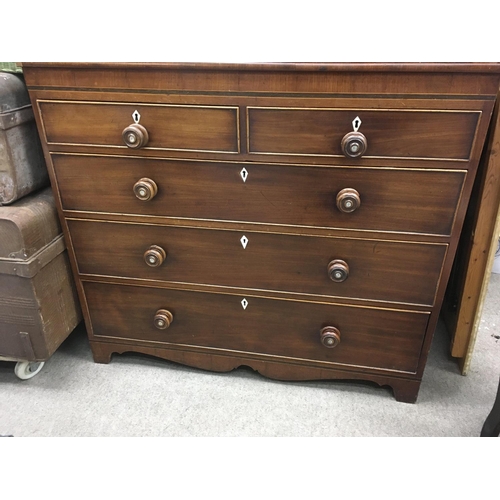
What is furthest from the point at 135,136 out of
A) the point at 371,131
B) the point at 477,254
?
the point at 477,254

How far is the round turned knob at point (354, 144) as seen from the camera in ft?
3.40

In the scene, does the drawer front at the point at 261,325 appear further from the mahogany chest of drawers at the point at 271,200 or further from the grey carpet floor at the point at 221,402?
the grey carpet floor at the point at 221,402

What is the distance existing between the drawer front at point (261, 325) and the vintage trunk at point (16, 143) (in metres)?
0.36

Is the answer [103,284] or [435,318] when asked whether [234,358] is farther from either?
[435,318]

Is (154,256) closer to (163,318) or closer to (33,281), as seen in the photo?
(163,318)

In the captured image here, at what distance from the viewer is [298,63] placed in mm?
1004

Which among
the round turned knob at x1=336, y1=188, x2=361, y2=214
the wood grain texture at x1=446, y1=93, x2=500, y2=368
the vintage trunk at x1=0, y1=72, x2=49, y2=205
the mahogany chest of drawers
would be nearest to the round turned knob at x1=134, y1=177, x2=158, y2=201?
the mahogany chest of drawers

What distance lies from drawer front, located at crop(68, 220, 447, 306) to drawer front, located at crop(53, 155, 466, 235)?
0.06 m

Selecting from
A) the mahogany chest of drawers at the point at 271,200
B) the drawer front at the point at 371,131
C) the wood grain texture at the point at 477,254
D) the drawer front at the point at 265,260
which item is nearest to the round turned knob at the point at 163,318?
the mahogany chest of drawers at the point at 271,200

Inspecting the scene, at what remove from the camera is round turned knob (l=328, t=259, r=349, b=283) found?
1203 millimetres

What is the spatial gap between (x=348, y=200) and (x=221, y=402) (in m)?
0.78

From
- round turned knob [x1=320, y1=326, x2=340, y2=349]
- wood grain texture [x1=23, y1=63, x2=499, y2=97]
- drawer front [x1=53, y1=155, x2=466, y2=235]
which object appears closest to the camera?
wood grain texture [x1=23, y1=63, x2=499, y2=97]

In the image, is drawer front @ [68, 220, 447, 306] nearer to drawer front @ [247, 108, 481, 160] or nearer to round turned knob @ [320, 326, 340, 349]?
round turned knob @ [320, 326, 340, 349]

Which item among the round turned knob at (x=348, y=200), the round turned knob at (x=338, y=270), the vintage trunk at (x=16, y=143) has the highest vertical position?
the vintage trunk at (x=16, y=143)
